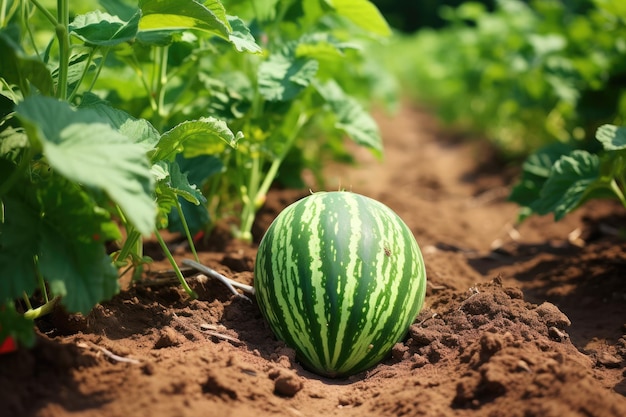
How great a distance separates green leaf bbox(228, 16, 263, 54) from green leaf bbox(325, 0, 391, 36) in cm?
104

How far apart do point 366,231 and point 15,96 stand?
47.2 inches

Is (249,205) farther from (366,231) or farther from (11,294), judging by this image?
(11,294)

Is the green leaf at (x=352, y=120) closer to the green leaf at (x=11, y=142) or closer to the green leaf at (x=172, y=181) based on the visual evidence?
the green leaf at (x=172, y=181)

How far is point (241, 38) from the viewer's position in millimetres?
2510

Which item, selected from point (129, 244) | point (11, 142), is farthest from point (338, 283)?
point (11, 142)

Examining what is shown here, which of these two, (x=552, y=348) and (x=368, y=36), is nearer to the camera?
(x=552, y=348)

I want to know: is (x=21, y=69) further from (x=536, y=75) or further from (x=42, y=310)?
(x=536, y=75)

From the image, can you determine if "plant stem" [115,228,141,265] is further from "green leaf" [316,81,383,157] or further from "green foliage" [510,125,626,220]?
"green foliage" [510,125,626,220]

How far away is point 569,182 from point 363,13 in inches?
50.6

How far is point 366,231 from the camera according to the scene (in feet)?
8.04

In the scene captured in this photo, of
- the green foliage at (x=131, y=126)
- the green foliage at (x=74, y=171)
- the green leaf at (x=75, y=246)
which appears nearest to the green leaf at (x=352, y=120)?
the green foliage at (x=131, y=126)

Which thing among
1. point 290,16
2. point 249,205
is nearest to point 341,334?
point 249,205

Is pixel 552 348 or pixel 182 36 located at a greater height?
pixel 182 36

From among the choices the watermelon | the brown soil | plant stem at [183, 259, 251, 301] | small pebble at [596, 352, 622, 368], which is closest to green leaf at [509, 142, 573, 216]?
the brown soil
